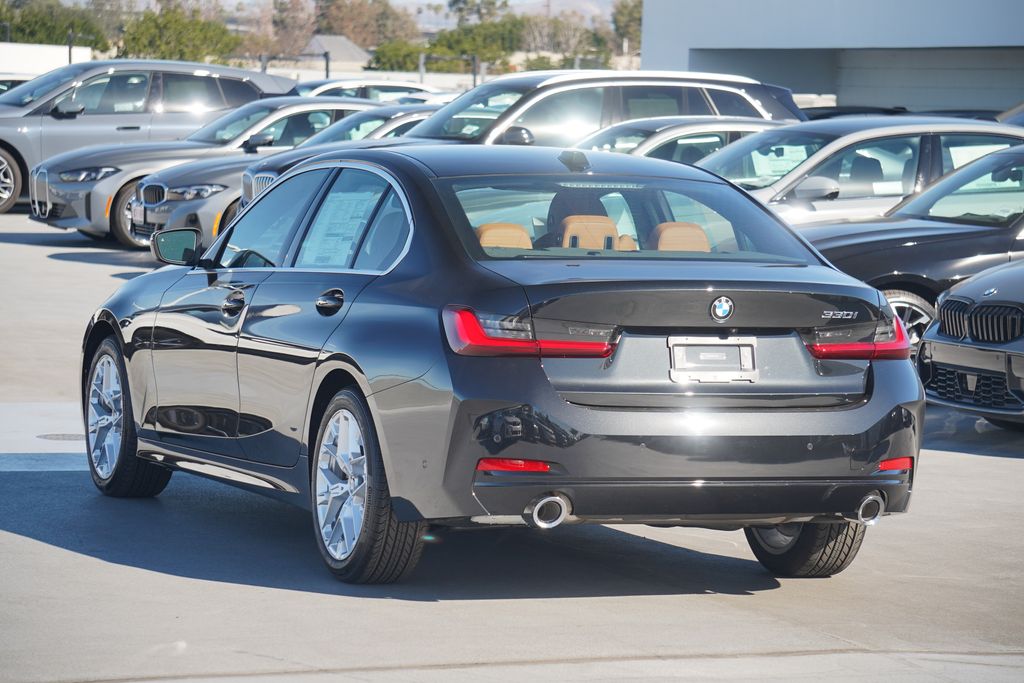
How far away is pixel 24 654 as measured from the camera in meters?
5.11

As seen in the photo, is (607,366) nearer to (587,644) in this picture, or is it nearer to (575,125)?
(587,644)

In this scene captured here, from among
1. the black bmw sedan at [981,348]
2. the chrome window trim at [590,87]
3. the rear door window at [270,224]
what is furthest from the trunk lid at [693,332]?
the chrome window trim at [590,87]

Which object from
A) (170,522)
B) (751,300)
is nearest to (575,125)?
(170,522)

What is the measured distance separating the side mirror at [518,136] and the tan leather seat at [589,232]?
946 cm

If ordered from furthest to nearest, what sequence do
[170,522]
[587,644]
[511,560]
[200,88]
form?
1. [200,88]
2. [170,522]
3. [511,560]
4. [587,644]

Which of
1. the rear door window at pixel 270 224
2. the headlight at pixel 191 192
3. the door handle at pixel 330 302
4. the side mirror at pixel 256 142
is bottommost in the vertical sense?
the headlight at pixel 191 192

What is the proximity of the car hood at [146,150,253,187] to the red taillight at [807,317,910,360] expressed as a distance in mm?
12086

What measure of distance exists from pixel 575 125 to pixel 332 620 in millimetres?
12370

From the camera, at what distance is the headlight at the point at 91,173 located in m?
19.4

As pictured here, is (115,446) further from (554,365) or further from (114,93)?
(114,93)

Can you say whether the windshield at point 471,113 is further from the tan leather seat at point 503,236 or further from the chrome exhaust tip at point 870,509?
the chrome exhaust tip at point 870,509

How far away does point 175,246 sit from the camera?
307 inches

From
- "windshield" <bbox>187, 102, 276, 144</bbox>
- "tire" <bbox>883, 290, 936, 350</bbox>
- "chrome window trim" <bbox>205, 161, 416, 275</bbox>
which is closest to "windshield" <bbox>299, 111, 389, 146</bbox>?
"windshield" <bbox>187, 102, 276, 144</bbox>

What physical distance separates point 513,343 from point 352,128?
1425 cm
